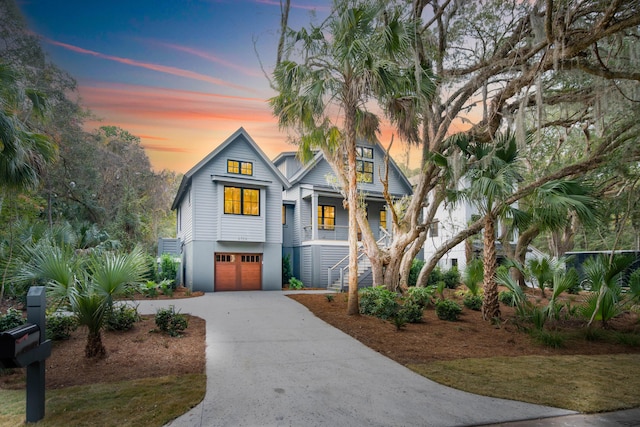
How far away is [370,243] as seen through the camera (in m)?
14.0

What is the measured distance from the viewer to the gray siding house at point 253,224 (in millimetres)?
16453

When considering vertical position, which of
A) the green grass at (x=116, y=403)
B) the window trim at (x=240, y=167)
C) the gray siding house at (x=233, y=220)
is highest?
the window trim at (x=240, y=167)

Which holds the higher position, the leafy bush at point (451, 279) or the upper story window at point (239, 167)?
the upper story window at point (239, 167)

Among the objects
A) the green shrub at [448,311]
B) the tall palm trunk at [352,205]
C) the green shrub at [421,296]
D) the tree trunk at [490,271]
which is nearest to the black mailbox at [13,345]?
the tall palm trunk at [352,205]

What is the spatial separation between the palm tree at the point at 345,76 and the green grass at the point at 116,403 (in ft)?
20.0

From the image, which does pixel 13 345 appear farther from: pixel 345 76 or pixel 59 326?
pixel 345 76

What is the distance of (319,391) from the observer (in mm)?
5109

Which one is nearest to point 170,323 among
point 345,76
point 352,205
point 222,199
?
point 352,205

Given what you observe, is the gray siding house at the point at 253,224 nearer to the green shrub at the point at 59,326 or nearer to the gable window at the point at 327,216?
the gable window at the point at 327,216

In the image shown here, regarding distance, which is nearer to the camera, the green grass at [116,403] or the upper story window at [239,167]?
the green grass at [116,403]

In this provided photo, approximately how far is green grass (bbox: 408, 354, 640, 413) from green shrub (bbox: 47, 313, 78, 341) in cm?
657

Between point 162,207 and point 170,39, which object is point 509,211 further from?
point 162,207

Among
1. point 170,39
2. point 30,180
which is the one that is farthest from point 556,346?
point 170,39

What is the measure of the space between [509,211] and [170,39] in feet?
38.5
